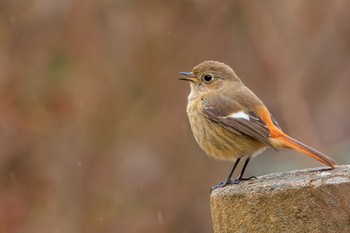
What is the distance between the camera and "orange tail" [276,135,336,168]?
4.60 meters

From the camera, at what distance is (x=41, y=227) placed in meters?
9.41

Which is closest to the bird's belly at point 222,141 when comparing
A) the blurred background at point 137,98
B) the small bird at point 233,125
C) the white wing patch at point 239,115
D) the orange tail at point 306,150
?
the small bird at point 233,125

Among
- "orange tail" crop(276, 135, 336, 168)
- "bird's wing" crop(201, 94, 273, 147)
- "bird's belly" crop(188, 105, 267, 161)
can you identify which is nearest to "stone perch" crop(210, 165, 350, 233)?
"orange tail" crop(276, 135, 336, 168)

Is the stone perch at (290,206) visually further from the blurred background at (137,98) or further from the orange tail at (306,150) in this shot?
the blurred background at (137,98)

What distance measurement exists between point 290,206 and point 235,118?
1.99 metres

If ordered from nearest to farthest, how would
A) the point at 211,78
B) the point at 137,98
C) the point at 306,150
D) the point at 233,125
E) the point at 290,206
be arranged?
the point at 290,206
the point at 306,150
the point at 233,125
the point at 211,78
the point at 137,98

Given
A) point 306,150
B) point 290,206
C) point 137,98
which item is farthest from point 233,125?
point 137,98

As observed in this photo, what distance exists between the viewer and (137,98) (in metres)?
9.97

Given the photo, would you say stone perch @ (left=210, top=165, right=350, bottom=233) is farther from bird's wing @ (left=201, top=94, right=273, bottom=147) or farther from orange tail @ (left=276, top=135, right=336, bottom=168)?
bird's wing @ (left=201, top=94, right=273, bottom=147)

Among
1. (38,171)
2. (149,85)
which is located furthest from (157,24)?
(38,171)

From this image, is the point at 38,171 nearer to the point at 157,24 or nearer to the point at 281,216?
the point at 157,24

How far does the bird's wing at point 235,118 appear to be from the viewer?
18.0ft

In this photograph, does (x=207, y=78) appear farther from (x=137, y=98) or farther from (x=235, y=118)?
(x=137, y=98)

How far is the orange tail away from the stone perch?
0.54m
